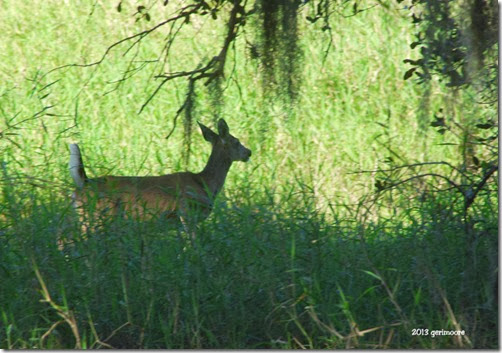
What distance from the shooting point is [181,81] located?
8914 millimetres

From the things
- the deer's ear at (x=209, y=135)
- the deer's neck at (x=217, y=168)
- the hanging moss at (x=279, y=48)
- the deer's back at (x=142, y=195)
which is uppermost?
the hanging moss at (x=279, y=48)

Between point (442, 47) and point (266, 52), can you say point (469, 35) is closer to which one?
point (442, 47)

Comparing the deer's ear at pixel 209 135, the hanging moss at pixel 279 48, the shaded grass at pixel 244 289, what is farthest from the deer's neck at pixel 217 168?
the hanging moss at pixel 279 48

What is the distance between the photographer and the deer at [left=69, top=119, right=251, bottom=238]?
495cm

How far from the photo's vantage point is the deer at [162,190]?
4.95m

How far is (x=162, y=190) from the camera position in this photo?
19.2 feet

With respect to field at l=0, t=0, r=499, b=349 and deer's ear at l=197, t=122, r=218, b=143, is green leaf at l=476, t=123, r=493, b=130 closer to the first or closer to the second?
field at l=0, t=0, r=499, b=349

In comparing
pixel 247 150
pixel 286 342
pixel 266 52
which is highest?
pixel 266 52

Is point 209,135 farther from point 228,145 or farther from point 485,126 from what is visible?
point 485,126

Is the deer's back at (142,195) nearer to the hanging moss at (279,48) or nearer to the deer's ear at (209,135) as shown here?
the deer's ear at (209,135)

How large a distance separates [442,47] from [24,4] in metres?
7.10

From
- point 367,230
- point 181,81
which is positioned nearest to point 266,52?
point 367,230

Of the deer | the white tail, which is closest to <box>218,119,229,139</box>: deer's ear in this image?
the deer

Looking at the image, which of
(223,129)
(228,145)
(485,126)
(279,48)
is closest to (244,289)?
(279,48)
